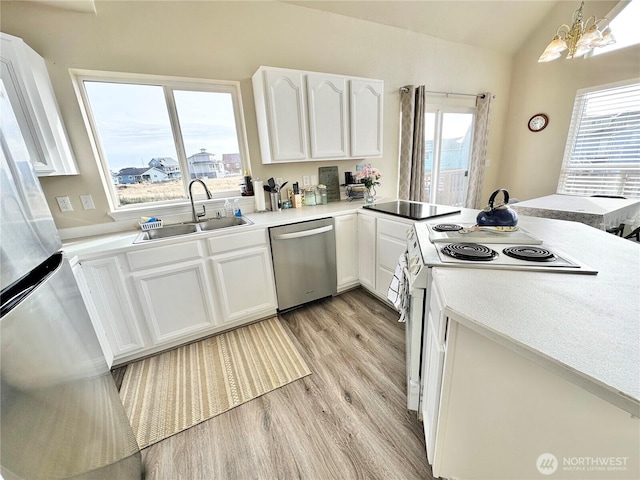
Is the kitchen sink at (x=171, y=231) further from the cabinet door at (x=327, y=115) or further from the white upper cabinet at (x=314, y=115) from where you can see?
the cabinet door at (x=327, y=115)

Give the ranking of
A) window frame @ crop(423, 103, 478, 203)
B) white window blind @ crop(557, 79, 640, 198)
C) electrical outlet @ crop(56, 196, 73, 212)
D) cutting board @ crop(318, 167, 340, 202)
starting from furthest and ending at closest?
window frame @ crop(423, 103, 478, 203), white window blind @ crop(557, 79, 640, 198), cutting board @ crop(318, 167, 340, 202), electrical outlet @ crop(56, 196, 73, 212)

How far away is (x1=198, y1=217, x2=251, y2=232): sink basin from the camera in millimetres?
2305

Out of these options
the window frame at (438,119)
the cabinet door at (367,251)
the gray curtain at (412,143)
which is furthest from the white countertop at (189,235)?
the window frame at (438,119)

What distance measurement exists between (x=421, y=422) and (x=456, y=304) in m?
0.98

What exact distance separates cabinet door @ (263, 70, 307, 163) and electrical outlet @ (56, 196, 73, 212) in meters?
1.61

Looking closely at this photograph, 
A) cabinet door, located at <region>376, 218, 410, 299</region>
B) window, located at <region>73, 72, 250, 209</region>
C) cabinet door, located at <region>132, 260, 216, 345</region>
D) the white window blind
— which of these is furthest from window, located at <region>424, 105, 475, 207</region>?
cabinet door, located at <region>132, 260, 216, 345</region>

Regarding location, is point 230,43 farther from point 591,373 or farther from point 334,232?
point 591,373

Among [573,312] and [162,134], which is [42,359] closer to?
[573,312]

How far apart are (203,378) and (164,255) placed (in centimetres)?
90

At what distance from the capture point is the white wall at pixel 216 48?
1.80m

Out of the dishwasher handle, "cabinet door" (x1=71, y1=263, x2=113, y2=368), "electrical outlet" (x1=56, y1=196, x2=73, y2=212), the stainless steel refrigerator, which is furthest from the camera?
the dishwasher handle

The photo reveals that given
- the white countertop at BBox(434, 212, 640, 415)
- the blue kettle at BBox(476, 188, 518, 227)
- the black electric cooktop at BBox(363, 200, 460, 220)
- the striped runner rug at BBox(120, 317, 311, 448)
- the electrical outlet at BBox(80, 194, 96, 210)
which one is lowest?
the striped runner rug at BBox(120, 317, 311, 448)

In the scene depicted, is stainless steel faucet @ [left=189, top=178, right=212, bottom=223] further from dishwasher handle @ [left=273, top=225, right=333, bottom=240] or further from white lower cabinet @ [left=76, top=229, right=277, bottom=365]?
dishwasher handle @ [left=273, top=225, right=333, bottom=240]

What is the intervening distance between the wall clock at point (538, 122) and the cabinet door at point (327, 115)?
3.40 meters
